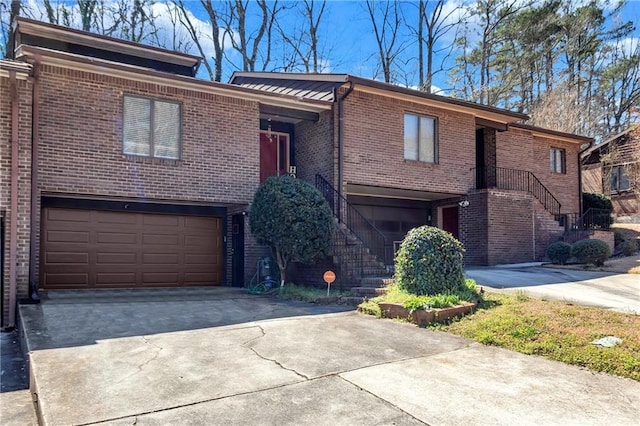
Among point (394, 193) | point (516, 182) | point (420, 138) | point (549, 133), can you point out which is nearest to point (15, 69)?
point (420, 138)

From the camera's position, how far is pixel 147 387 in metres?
4.55

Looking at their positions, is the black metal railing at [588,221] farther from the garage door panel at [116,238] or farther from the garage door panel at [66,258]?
the garage door panel at [66,258]

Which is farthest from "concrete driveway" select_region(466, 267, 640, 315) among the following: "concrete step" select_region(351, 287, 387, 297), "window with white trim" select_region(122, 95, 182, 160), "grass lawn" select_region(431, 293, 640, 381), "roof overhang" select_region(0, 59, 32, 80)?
"roof overhang" select_region(0, 59, 32, 80)

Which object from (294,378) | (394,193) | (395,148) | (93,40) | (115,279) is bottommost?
(294,378)

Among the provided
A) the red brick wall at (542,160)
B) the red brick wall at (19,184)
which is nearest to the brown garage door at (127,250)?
the red brick wall at (19,184)

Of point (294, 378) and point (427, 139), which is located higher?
point (427, 139)

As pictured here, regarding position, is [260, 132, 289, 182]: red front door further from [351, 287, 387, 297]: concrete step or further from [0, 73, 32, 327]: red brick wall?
[0, 73, 32, 327]: red brick wall

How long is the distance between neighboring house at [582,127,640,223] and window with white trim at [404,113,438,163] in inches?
517

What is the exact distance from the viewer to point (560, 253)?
14.4m

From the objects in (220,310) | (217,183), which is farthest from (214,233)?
(220,310)

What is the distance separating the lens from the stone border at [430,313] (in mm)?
7312

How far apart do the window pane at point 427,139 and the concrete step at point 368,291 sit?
6144 mm

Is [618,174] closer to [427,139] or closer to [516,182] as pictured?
[516,182]

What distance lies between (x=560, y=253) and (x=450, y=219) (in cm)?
384
